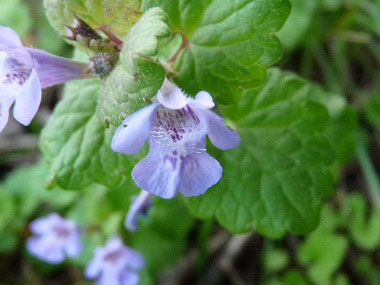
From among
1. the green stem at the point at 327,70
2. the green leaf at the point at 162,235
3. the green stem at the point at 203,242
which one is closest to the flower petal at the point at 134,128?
the green stem at the point at 203,242

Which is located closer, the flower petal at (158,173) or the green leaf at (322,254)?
the flower petal at (158,173)

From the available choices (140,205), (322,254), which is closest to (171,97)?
(140,205)

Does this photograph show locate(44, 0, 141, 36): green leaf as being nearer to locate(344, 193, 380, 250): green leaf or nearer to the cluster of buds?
the cluster of buds

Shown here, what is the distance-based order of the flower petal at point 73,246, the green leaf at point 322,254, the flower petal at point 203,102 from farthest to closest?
1. the flower petal at point 73,246
2. the green leaf at point 322,254
3. the flower petal at point 203,102

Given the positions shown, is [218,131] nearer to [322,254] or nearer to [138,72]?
[138,72]

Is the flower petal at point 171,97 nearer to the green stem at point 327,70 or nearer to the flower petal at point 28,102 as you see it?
the flower petal at point 28,102

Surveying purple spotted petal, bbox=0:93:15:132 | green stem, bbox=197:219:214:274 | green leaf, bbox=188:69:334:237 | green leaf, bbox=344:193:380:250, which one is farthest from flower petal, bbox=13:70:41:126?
green leaf, bbox=344:193:380:250

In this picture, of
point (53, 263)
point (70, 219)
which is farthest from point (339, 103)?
point (53, 263)
